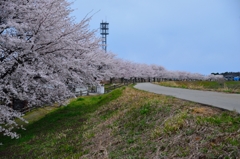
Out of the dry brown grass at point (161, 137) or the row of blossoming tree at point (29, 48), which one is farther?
the row of blossoming tree at point (29, 48)

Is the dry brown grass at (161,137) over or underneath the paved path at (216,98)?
underneath

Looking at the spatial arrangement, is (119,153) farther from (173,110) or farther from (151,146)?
(173,110)

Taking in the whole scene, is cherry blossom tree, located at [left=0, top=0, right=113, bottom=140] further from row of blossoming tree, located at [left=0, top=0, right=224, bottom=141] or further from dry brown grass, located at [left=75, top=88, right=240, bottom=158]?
dry brown grass, located at [left=75, top=88, right=240, bottom=158]

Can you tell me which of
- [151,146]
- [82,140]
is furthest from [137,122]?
[151,146]

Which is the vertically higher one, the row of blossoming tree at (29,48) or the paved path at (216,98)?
the row of blossoming tree at (29,48)

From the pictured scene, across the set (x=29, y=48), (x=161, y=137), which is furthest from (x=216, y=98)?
(x=29, y=48)

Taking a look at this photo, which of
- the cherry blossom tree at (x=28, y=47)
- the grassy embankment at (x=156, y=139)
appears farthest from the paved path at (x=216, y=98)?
the cherry blossom tree at (x=28, y=47)

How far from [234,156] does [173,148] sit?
1.35 meters

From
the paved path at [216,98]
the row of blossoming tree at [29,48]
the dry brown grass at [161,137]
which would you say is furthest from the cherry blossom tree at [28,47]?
the paved path at [216,98]

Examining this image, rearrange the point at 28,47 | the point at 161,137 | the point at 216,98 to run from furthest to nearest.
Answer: the point at 216,98 → the point at 28,47 → the point at 161,137

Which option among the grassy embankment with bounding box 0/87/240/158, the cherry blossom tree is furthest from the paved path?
the cherry blossom tree

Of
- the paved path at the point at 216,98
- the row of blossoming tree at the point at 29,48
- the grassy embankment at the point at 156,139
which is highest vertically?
the row of blossoming tree at the point at 29,48

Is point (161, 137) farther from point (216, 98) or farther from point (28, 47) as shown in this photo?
point (216, 98)

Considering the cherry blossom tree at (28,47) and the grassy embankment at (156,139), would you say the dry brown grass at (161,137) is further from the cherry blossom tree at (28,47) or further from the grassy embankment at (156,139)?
the cherry blossom tree at (28,47)
